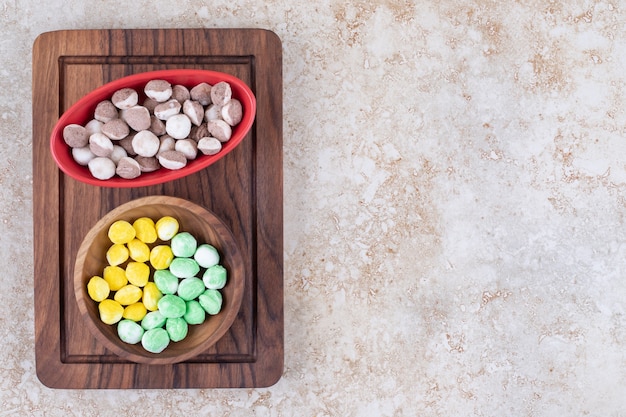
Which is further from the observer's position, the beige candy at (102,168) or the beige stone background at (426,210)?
the beige stone background at (426,210)

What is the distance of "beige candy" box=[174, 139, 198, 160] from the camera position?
0.72 meters

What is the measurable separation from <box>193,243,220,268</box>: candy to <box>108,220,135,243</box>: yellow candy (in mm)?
90

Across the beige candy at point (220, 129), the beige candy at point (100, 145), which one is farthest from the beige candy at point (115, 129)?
the beige candy at point (220, 129)

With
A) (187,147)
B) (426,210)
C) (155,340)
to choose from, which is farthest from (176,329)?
(426,210)

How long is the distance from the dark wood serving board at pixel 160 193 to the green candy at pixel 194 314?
6cm

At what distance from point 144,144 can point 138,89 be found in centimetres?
8

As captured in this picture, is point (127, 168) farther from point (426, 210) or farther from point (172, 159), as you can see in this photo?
point (426, 210)

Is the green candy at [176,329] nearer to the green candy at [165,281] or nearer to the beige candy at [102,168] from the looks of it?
the green candy at [165,281]

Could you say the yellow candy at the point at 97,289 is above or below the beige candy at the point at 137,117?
below

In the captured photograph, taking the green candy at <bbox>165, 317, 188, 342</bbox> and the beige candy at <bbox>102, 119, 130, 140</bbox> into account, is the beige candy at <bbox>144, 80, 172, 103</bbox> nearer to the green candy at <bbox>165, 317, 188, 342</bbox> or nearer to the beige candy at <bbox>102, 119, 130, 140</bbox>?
the beige candy at <bbox>102, 119, 130, 140</bbox>

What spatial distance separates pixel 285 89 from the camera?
2.73 ft

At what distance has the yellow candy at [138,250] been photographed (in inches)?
29.2

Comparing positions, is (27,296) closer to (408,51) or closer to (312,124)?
(312,124)

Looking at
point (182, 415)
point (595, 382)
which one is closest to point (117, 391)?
point (182, 415)
